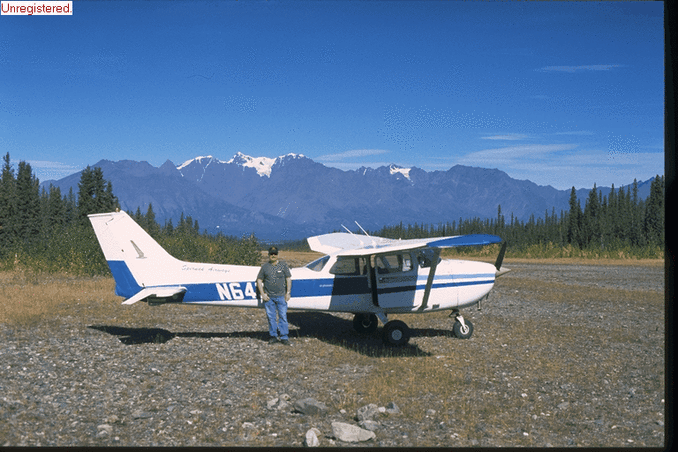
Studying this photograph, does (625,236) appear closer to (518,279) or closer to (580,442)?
(518,279)

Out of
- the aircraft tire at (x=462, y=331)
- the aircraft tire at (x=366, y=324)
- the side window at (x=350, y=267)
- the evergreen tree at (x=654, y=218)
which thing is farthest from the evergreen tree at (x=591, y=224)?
the side window at (x=350, y=267)

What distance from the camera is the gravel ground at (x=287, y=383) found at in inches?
226

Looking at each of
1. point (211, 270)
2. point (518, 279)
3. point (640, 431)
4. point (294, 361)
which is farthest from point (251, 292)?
point (518, 279)

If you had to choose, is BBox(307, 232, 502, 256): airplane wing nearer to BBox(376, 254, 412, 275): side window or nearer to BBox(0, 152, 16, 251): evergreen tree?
BBox(376, 254, 412, 275): side window

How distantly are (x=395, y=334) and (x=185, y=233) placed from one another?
1978 cm

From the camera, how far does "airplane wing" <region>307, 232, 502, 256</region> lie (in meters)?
8.96

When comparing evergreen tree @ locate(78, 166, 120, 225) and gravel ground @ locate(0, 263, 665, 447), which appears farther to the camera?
evergreen tree @ locate(78, 166, 120, 225)

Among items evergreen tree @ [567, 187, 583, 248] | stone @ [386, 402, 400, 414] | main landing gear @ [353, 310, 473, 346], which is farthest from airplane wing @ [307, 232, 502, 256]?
evergreen tree @ [567, 187, 583, 248]

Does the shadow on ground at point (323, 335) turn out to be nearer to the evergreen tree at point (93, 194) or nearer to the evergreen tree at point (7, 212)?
the evergreen tree at point (7, 212)

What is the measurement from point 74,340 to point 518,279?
21.7 m

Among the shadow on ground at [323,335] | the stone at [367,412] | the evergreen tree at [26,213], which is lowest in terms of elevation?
the shadow on ground at [323,335]

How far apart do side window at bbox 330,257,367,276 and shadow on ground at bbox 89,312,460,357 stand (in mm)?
1632

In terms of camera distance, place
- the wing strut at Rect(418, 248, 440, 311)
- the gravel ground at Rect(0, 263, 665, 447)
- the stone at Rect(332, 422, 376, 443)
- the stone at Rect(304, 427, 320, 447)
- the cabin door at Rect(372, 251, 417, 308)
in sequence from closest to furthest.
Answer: the stone at Rect(304, 427, 320, 447), the stone at Rect(332, 422, 376, 443), the gravel ground at Rect(0, 263, 665, 447), the wing strut at Rect(418, 248, 440, 311), the cabin door at Rect(372, 251, 417, 308)

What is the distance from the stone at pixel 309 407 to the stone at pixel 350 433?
2.24ft
